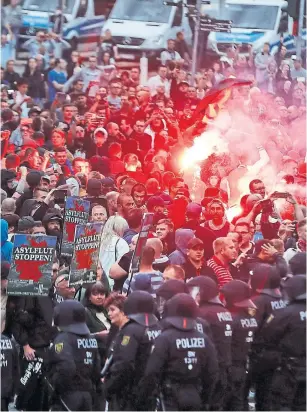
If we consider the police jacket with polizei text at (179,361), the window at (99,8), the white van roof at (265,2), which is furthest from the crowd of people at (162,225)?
the white van roof at (265,2)

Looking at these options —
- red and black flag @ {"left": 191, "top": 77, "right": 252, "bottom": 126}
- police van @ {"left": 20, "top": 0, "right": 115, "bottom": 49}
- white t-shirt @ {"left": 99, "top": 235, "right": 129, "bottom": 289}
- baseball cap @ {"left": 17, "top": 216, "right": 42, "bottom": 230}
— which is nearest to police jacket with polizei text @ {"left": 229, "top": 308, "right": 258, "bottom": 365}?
white t-shirt @ {"left": 99, "top": 235, "right": 129, "bottom": 289}

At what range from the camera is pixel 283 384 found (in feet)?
43.0

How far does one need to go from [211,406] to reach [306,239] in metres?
3.15

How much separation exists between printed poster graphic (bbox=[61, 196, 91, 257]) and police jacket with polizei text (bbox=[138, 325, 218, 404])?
2.91m

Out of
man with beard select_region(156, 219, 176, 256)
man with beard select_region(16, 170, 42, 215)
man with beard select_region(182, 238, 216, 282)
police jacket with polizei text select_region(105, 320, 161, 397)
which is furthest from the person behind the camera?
man with beard select_region(16, 170, 42, 215)

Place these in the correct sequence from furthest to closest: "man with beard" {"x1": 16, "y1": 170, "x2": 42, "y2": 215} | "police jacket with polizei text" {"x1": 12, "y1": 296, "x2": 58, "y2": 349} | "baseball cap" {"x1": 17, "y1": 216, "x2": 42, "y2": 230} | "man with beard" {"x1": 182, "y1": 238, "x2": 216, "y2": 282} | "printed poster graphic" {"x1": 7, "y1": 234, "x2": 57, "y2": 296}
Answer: "man with beard" {"x1": 16, "y1": 170, "x2": 42, "y2": 215} < "baseball cap" {"x1": 17, "y1": 216, "x2": 42, "y2": 230} < "man with beard" {"x1": 182, "y1": 238, "x2": 216, "y2": 282} < "police jacket with polizei text" {"x1": 12, "y1": 296, "x2": 58, "y2": 349} < "printed poster graphic" {"x1": 7, "y1": 234, "x2": 57, "y2": 296}

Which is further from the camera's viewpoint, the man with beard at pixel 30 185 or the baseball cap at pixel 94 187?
the man with beard at pixel 30 185

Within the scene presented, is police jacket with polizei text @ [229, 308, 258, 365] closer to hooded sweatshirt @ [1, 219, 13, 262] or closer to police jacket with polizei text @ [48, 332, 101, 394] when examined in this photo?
police jacket with polizei text @ [48, 332, 101, 394]

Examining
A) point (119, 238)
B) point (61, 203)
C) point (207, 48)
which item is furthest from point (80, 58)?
point (119, 238)

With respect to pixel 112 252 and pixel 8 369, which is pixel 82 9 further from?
pixel 8 369

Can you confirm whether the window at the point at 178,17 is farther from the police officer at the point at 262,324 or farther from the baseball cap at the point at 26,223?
the police officer at the point at 262,324

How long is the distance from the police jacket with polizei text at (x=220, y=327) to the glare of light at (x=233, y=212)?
476 centimetres

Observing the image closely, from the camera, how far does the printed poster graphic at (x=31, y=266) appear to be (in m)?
13.0

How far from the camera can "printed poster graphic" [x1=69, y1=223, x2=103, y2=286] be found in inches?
539
